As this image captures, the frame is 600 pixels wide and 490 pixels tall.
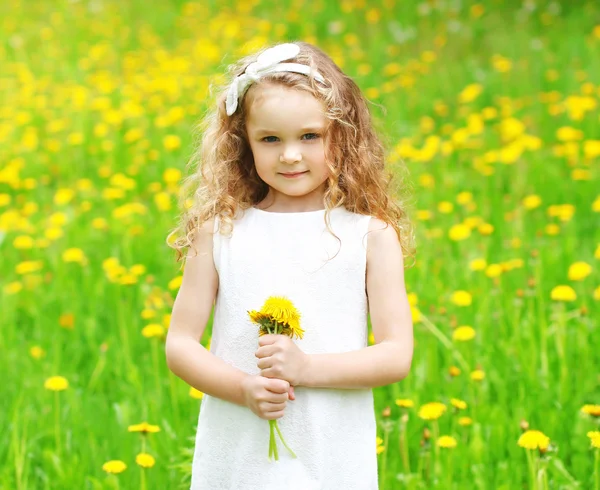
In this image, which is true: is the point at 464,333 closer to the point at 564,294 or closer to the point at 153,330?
the point at 564,294

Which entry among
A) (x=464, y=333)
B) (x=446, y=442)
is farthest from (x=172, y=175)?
(x=446, y=442)

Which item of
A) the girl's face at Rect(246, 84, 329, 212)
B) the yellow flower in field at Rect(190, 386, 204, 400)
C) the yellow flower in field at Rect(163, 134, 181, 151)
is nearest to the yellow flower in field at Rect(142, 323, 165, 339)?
the yellow flower in field at Rect(190, 386, 204, 400)

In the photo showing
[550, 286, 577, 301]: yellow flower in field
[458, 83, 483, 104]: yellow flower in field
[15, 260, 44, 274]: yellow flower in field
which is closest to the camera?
[550, 286, 577, 301]: yellow flower in field

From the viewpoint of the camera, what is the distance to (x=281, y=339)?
4.41 feet

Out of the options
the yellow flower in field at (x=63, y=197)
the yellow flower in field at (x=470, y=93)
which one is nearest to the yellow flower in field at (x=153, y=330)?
the yellow flower in field at (x=63, y=197)

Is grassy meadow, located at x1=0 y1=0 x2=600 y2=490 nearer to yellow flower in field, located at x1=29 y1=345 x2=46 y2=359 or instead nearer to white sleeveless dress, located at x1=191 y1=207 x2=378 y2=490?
yellow flower in field, located at x1=29 y1=345 x2=46 y2=359

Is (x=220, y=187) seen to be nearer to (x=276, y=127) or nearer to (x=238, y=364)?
(x=276, y=127)

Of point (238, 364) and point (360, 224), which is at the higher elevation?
point (360, 224)

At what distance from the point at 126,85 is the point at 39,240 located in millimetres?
2335

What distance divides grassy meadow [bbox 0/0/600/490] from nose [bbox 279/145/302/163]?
277 millimetres

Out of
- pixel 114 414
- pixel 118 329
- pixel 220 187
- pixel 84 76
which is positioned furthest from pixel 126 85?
pixel 220 187

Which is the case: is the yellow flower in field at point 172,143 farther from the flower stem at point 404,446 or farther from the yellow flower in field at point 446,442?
the yellow flower in field at point 446,442

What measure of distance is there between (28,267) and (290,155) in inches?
70.5

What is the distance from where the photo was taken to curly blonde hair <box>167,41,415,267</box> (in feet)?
4.91
